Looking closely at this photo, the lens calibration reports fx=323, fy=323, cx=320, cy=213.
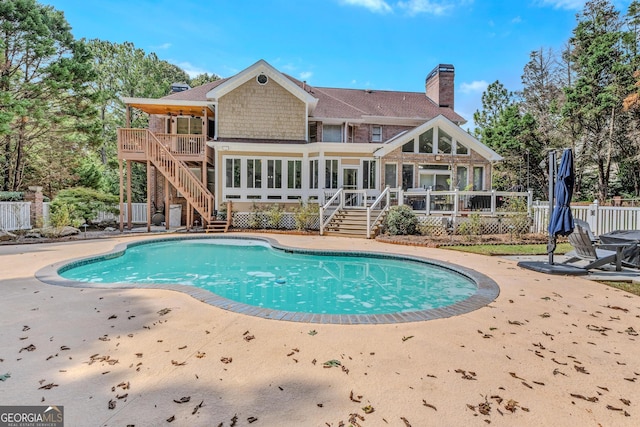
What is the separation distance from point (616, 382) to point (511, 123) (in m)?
28.8

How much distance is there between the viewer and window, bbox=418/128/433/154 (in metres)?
18.2

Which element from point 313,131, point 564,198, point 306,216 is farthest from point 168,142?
point 564,198

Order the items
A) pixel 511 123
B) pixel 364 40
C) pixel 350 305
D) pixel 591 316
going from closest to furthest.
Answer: pixel 591 316, pixel 350 305, pixel 364 40, pixel 511 123

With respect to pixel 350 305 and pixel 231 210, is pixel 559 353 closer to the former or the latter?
pixel 350 305

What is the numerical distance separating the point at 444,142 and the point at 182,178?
46.8 ft

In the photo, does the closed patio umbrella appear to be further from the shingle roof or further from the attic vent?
the attic vent

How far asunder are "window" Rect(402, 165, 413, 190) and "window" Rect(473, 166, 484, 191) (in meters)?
3.81

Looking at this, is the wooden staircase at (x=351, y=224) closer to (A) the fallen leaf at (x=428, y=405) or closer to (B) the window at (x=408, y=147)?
(B) the window at (x=408, y=147)

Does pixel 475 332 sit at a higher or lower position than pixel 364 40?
lower

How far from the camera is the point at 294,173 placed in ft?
59.2

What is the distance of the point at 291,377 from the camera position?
2.93 meters

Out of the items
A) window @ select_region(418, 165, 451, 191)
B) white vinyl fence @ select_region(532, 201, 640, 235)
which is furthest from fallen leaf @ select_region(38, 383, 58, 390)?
window @ select_region(418, 165, 451, 191)

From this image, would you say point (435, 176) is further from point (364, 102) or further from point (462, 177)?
point (364, 102)

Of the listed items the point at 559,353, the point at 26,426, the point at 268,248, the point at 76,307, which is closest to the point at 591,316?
the point at 559,353
